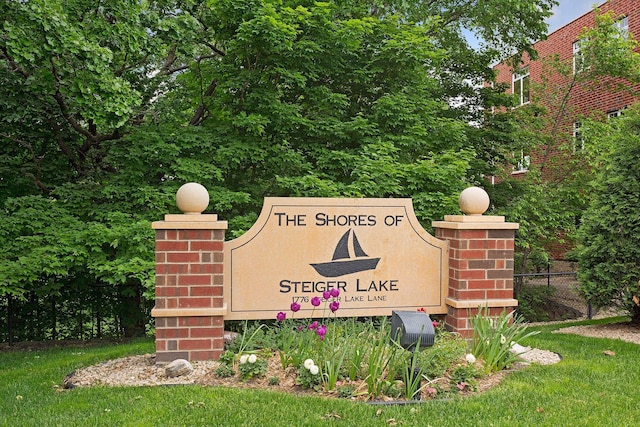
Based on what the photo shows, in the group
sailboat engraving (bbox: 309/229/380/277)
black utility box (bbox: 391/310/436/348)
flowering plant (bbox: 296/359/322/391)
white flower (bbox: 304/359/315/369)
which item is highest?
sailboat engraving (bbox: 309/229/380/277)

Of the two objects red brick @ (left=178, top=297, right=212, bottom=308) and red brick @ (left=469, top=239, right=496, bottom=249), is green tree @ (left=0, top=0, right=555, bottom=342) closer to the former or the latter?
red brick @ (left=178, top=297, right=212, bottom=308)

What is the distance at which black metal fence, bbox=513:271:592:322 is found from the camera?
37.9 feet

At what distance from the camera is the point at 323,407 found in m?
3.43

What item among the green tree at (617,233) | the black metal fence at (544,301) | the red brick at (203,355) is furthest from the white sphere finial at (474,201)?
the black metal fence at (544,301)

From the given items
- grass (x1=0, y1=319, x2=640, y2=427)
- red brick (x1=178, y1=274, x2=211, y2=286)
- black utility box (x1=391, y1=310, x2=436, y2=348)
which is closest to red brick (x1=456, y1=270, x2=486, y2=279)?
grass (x1=0, y1=319, x2=640, y2=427)

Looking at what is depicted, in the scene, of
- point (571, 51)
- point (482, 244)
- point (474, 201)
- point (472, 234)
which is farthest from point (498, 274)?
point (571, 51)

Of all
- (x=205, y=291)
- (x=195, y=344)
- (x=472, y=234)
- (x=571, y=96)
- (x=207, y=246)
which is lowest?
(x=195, y=344)

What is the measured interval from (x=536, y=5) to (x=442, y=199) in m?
6.82

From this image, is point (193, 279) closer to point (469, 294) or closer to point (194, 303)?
point (194, 303)

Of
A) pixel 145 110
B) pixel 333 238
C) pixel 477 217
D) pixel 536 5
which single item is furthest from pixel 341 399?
pixel 536 5

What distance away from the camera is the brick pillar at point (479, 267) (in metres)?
4.93

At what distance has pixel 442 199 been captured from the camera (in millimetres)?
7285

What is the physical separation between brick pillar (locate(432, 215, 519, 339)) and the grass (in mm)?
766

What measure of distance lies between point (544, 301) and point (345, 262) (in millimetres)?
8776
